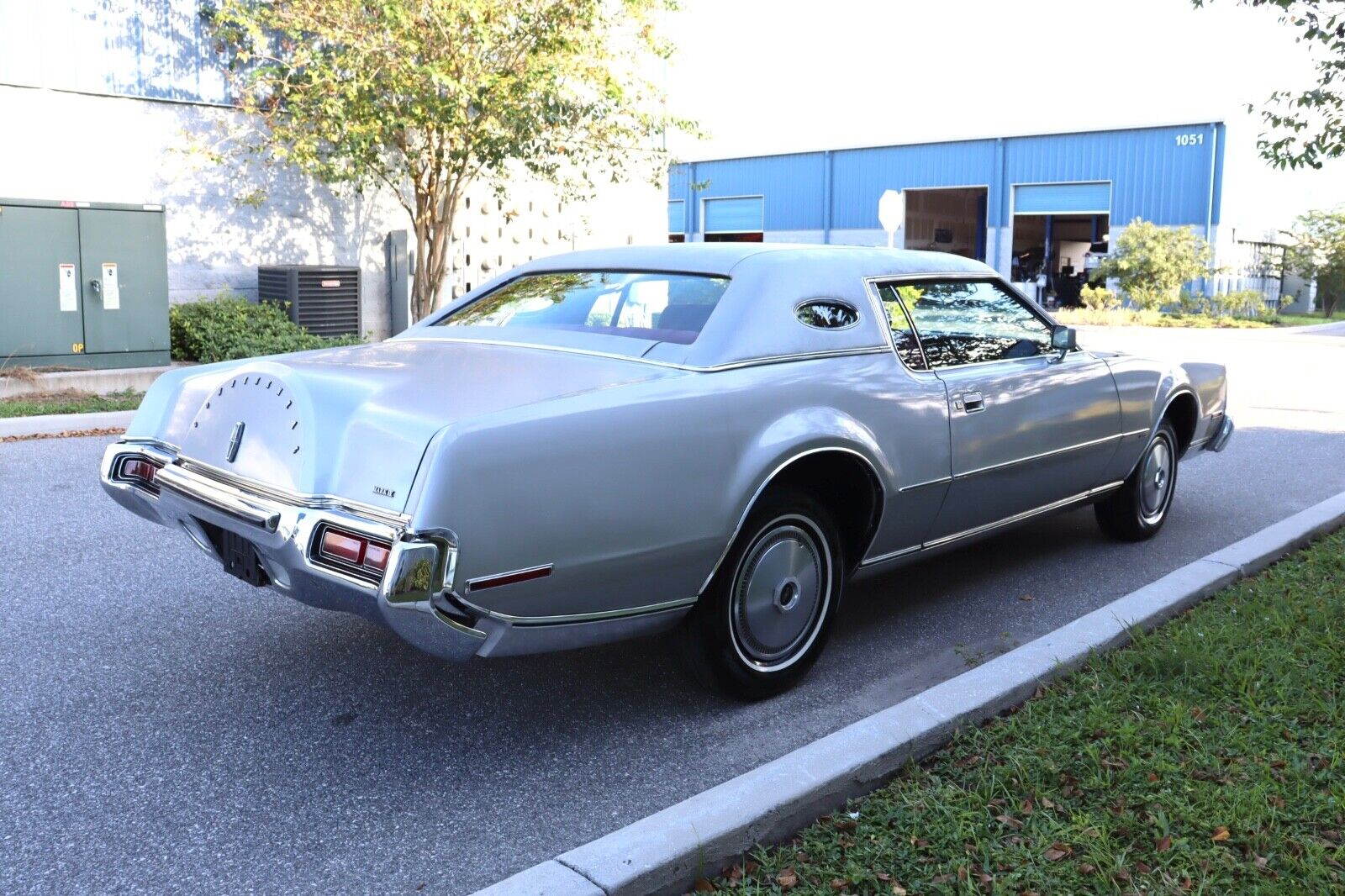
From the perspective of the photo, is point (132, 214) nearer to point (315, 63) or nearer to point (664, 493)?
point (315, 63)

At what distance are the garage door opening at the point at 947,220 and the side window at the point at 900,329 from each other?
39.1 meters

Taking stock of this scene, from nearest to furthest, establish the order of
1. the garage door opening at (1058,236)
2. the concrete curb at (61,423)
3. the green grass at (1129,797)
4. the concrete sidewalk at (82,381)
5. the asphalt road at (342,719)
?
the green grass at (1129,797) < the asphalt road at (342,719) < the concrete curb at (61,423) < the concrete sidewalk at (82,381) < the garage door opening at (1058,236)

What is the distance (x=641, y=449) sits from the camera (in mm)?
3424

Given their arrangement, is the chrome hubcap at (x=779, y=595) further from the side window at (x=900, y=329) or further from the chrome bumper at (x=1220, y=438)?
the chrome bumper at (x=1220, y=438)

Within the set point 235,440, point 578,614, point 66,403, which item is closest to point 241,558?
point 235,440

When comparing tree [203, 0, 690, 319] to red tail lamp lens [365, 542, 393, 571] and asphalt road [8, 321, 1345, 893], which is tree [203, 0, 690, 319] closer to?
asphalt road [8, 321, 1345, 893]

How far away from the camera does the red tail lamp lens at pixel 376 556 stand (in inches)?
121

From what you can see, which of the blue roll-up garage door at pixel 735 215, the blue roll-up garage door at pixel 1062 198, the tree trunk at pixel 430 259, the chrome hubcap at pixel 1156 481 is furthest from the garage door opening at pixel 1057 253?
the chrome hubcap at pixel 1156 481

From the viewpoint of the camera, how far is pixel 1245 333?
2695 centimetres

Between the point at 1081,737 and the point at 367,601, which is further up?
the point at 367,601

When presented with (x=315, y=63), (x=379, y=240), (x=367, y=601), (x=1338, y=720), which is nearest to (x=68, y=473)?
(x=367, y=601)

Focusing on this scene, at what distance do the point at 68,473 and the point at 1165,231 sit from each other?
3194 centimetres

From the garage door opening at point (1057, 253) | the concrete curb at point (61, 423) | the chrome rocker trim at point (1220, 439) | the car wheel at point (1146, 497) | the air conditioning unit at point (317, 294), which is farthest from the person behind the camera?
the garage door opening at point (1057, 253)

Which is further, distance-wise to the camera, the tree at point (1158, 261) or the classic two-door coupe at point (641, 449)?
the tree at point (1158, 261)
